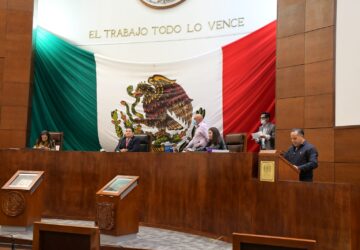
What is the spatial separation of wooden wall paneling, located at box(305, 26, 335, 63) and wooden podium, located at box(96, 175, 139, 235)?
2885 mm

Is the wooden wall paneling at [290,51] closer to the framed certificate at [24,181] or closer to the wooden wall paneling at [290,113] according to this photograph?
the wooden wall paneling at [290,113]

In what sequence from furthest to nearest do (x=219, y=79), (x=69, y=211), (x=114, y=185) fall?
(x=219, y=79) < (x=69, y=211) < (x=114, y=185)

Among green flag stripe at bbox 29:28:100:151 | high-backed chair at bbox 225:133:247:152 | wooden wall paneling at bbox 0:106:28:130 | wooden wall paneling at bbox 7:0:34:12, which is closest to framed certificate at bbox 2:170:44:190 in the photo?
high-backed chair at bbox 225:133:247:152

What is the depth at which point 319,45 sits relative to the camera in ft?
20.1

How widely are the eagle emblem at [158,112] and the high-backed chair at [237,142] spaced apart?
1.95 meters

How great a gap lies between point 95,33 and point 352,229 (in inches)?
241

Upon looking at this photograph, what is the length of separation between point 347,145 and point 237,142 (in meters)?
1.26

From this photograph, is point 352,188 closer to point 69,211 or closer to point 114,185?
point 114,185

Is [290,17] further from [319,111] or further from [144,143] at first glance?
[144,143]

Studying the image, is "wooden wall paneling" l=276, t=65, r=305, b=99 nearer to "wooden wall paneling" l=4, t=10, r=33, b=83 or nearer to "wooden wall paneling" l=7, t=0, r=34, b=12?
"wooden wall paneling" l=4, t=10, r=33, b=83

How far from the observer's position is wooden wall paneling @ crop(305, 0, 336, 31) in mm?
6012

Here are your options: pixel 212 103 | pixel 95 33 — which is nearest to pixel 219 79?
pixel 212 103

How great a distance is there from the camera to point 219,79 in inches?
293

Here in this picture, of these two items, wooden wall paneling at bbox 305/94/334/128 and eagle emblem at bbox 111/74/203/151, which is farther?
eagle emblem at bbox 111/74/203/151
